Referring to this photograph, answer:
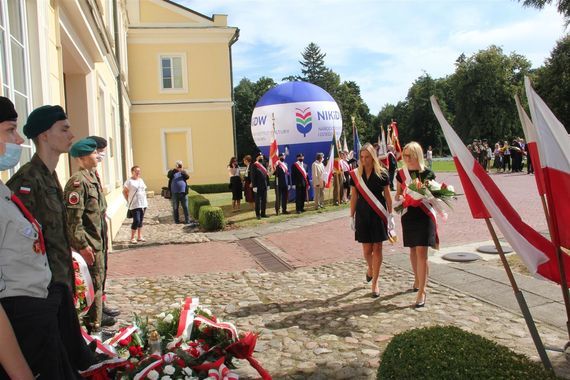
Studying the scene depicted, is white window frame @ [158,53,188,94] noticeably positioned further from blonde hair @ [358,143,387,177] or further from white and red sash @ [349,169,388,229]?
white and red sash @ [349,169,388,229]

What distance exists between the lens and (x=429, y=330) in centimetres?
320

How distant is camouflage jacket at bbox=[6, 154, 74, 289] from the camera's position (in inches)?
111

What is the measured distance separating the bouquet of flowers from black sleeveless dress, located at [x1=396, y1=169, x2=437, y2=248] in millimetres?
108

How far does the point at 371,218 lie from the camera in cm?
630

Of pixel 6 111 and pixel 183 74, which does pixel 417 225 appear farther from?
pixel 183 74

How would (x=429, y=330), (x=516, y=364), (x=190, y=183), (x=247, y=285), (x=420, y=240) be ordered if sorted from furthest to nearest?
(x=190, y=183), (x=247, y=285), (x=420, y=240), (x=429, y=330), (x=516, y=364)

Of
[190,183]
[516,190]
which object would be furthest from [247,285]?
[190,183]

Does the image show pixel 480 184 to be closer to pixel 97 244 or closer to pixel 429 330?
pixel 429 330

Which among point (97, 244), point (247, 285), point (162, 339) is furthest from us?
point (247, 285)

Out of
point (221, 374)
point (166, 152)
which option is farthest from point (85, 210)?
point (166, 152)

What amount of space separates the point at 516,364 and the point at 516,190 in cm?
1682

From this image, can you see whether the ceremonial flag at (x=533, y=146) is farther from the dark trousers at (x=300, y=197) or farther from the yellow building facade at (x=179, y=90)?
the yellow building facade at (x=179, y=90)

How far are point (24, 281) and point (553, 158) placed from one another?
305 cm

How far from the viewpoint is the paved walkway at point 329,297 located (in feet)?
15.0
